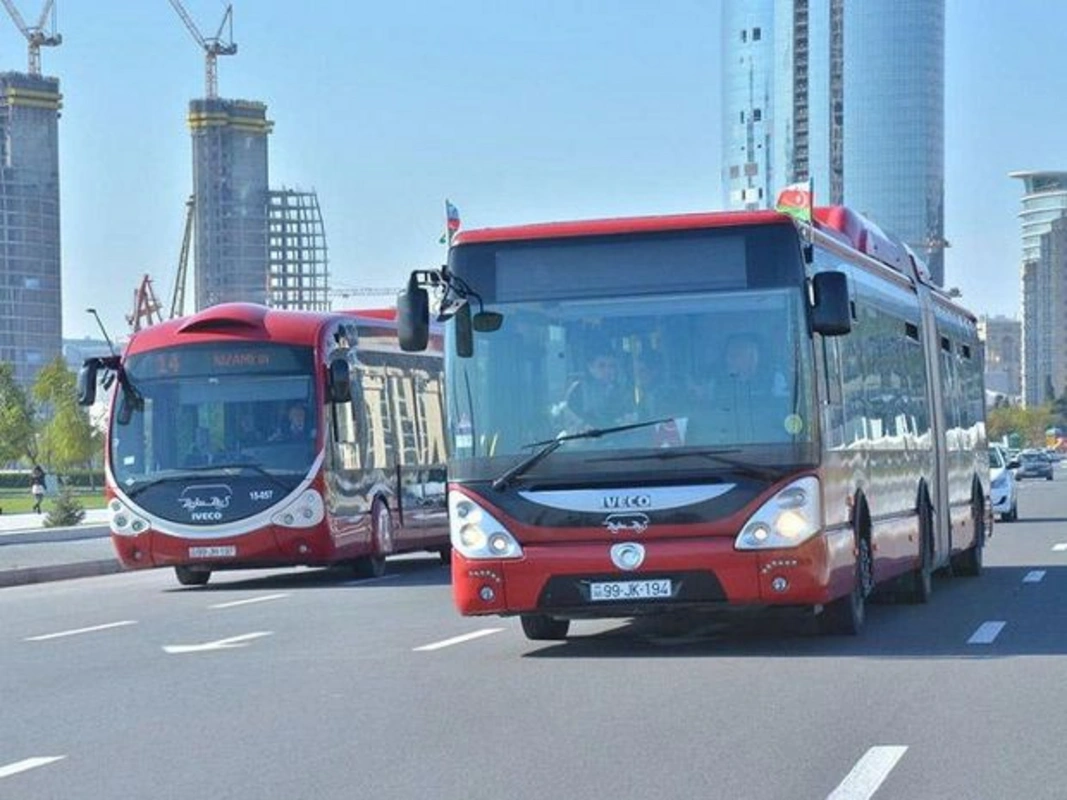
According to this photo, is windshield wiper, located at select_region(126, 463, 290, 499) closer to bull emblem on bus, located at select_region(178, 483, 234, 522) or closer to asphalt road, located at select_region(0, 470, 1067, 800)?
bull emblem on bus, located at select_region(178, 483, 234, 522)

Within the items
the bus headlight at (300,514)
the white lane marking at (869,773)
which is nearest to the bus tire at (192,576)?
the bus headlight at (300,514)

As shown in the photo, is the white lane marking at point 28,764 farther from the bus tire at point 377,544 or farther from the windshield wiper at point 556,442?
the bus tire at point 377,544

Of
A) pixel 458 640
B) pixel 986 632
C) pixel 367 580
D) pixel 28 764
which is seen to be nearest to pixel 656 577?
pixel 458 640

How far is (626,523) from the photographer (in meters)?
15.2

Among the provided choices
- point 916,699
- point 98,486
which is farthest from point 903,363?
point 98,486

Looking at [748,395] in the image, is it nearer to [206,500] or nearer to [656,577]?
[656,577]

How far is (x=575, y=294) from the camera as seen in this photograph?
15.5 metres

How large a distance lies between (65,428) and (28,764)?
14038 cm

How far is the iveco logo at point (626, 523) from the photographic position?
49.7 feet

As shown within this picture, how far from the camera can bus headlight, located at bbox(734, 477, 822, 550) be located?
15.1 metres

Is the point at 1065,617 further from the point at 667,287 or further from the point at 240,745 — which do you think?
the point at 240,745

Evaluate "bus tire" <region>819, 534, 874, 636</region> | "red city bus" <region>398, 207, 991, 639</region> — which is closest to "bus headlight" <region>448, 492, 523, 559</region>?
"red city bus" <region>398, 207, 991, 639</region>

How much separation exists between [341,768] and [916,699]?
12.2 ft

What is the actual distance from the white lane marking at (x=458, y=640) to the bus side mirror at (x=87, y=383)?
933 centimetres
